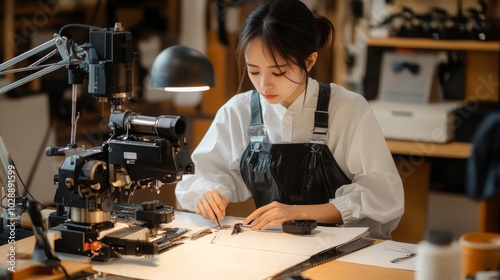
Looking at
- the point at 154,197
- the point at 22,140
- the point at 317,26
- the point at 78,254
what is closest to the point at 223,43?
the point at 22,140

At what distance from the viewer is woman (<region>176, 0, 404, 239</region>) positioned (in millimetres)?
2459

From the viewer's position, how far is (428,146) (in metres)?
4.07

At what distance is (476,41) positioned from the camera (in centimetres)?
420

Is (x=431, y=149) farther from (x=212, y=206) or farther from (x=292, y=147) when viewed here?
(x=212, y=206)

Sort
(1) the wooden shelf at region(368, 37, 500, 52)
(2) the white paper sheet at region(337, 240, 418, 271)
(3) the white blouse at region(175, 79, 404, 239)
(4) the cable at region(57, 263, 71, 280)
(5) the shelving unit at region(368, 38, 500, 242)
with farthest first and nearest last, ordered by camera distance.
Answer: (1) the wooden shelf at region(368, 37, 500, 52) → (5) the shelving unit at region(368, 38, 500, 242) → (3) the white blouse at region(175, 79, 404, 239) → (2) the white paper sheet at region(337, 240, 418, 271) → (4) the cable at region(57, 263, 71, 280)

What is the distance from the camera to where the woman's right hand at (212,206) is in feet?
8.11

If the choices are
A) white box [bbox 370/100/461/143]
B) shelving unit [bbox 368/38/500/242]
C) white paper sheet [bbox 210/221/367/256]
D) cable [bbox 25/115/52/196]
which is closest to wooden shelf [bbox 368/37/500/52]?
shelving unit [bbox 368/38/500/242]

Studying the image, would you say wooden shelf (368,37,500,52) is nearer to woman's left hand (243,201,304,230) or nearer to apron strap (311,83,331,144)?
apron strap (311,83,331,144)

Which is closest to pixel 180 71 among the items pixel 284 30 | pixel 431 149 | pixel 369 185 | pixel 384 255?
pixel 284 30

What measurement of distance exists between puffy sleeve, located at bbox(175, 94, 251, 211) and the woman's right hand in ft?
0.51

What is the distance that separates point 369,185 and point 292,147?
27cm

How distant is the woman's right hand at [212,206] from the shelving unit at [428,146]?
163cm

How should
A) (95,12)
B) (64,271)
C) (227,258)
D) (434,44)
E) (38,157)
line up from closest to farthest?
1. (64,271)
2. (227,258)
3. (434,44)
4. (38,157)
5. (95,12)

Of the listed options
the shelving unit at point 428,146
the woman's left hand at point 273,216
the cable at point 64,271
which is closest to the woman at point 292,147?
the woman's left hand at point 273,216
